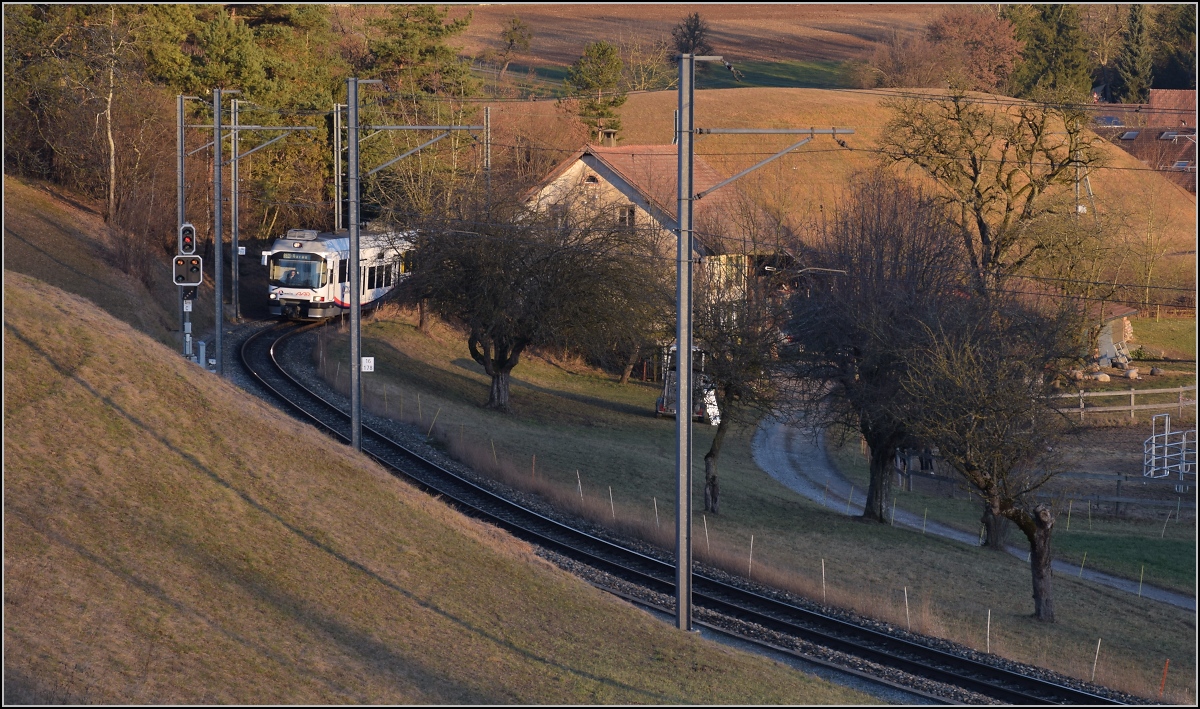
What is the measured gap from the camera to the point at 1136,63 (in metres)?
86.9

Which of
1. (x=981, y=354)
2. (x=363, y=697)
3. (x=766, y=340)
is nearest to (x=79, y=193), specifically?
(x=766, y=340)

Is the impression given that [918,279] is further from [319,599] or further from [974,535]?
[319,599]

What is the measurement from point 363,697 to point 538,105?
7500 centimetres

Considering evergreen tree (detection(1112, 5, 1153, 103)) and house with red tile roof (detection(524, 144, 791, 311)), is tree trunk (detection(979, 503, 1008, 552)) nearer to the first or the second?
house with red tile roof (detection(524, 144, 791, 311))

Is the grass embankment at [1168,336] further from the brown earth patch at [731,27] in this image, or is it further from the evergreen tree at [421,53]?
the brown earth patch at [731,27]

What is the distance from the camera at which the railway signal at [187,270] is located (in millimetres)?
24766

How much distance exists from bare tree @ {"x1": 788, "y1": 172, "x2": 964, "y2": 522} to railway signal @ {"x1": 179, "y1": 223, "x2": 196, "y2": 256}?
15.2m

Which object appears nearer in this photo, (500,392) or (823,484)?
(823,484)

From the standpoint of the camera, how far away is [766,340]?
27.4 meters

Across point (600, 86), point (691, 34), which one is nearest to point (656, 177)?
point (600, 86)

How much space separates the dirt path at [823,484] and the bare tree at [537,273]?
6.98m

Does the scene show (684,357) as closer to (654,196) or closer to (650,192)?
(654,196)

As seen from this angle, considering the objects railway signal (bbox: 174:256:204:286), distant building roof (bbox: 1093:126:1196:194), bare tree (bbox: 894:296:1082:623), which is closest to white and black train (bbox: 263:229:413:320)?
railway signal (bbox: 174:256:204:286)

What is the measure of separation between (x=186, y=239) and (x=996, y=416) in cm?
1863
